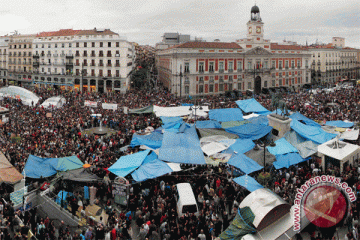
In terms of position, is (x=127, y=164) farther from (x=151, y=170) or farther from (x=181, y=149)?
(x=181, y=149)

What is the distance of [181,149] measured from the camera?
1742 centimetres

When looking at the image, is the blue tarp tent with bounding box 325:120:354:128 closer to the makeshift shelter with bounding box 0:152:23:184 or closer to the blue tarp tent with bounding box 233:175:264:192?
the blue tarp tent with bounding box 233:175:264:192

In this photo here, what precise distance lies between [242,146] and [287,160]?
113 inches

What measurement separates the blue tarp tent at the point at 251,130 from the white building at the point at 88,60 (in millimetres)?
33956

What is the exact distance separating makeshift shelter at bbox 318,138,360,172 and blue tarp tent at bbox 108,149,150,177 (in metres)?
9.82

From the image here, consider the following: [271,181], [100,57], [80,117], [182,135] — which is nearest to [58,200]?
[182,135]

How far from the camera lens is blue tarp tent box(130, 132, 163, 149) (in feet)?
63.4

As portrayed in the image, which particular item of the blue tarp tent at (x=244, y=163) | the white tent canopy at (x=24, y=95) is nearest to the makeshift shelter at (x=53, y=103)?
the white tent canopy at (x=24, y=95)

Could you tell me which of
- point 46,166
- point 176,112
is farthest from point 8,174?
point 176,112

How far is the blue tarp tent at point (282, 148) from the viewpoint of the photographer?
17.7 m

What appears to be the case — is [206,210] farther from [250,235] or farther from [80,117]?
[80,117]

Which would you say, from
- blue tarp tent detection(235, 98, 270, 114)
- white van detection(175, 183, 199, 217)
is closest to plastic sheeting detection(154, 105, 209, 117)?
blue tarp tent detection(235, 98, 270, 114)

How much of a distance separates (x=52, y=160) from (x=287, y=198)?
38.7 ft

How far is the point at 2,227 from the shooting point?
10.7 metres
